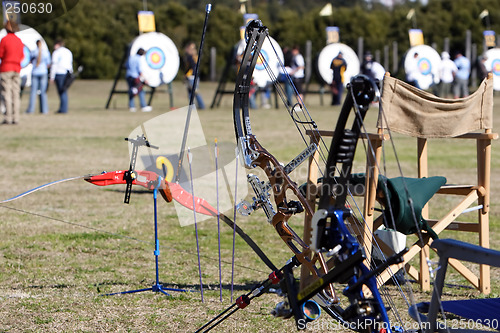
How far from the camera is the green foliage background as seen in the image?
37031mm

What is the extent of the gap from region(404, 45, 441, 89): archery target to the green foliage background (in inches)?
595

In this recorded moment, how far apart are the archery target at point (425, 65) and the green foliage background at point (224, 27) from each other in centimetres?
1510

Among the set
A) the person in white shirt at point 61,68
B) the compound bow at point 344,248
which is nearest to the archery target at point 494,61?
the person in white shirt at point 61,68

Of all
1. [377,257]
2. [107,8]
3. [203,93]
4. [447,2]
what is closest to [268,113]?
[203,93]

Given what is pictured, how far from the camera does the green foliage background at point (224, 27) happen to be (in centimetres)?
3703

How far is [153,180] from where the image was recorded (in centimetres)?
414

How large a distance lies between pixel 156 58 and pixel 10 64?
22.5 ft

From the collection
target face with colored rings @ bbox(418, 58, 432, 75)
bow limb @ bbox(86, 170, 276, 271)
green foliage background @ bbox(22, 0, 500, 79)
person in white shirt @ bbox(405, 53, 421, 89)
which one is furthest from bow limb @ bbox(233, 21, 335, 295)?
green foliage background @ bbox(22, 0, 500, 79)

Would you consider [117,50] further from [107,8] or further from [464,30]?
[464,30]

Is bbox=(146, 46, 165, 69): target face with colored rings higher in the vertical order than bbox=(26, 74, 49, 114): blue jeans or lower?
higher

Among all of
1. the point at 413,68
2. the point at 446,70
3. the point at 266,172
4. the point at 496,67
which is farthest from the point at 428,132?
the point at 496,67

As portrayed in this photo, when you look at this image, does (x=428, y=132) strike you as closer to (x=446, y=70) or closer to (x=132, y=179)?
(x=132, y=179)

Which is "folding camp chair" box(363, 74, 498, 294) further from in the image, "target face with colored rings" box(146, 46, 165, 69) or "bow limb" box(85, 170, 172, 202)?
"target face with colored rings" box(146, 46, 165, 69)

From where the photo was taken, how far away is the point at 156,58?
2083 cm
